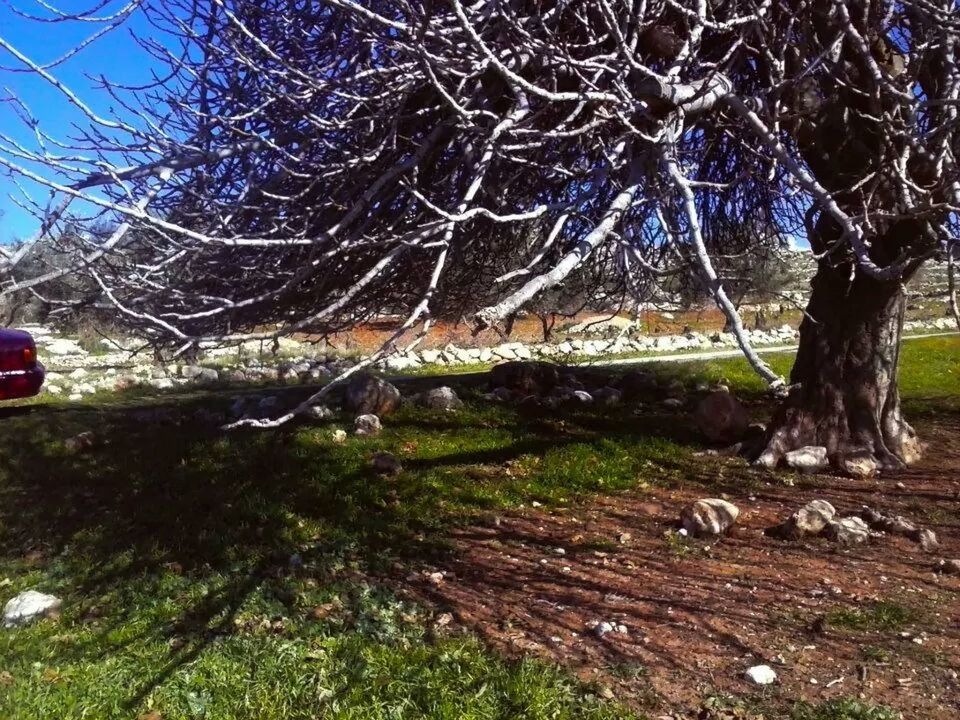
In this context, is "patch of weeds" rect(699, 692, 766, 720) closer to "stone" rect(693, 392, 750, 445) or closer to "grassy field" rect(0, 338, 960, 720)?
"grassy field" rect(0, 338, 960, 720)

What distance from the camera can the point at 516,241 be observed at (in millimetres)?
6602

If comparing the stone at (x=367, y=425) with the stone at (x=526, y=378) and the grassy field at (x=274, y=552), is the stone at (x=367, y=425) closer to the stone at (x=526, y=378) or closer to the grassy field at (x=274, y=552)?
the grassy field at (x=274, y=552)

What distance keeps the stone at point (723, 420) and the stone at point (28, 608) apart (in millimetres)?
5086

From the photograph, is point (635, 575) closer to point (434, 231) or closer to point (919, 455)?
point (434, 231)

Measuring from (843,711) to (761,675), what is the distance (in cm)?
33

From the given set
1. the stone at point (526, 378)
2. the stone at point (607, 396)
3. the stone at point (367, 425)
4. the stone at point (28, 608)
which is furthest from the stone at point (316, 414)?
the stone at point (28, 608)

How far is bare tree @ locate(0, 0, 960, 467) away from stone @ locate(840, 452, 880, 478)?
0.17 metres

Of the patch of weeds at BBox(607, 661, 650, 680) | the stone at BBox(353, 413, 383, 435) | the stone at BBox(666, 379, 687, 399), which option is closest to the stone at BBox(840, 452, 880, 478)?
the stone at BBox(666, 379, 687, 399)

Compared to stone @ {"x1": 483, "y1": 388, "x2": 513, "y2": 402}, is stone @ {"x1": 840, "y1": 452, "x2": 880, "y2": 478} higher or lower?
lower

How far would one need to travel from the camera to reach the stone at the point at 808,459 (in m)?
6.45

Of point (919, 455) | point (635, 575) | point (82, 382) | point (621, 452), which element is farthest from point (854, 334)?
point (82, 382)

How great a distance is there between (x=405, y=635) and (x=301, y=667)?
1.60 feet

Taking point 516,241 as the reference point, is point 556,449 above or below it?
below

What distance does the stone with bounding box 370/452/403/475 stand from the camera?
20.4 feet
